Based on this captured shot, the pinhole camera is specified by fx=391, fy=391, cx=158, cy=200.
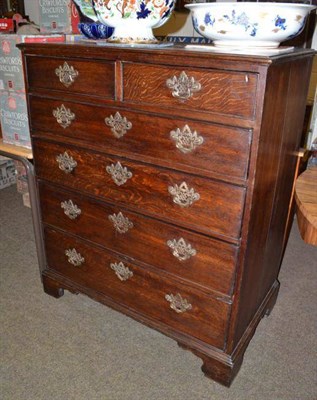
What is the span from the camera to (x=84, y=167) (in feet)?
4.72

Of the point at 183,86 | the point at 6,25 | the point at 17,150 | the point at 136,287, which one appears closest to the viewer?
the point at 183,86

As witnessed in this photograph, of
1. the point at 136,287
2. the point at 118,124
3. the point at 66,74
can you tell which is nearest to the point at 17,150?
the point at 66,74

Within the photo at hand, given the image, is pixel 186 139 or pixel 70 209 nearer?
pixel 186 139

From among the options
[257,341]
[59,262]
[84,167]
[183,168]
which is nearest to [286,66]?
[183,168]

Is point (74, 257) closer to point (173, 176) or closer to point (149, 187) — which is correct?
point (149, 187)

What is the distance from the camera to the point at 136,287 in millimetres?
1514

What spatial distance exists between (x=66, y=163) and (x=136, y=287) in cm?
55

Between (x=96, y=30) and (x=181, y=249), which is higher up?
(x=96, y=30)

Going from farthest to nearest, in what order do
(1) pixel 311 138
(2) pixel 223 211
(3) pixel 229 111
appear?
1. (1) pixel 311 138
2. (2) pixel 223 211
3. (3) pixel 229 111

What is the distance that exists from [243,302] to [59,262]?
2.81 feet

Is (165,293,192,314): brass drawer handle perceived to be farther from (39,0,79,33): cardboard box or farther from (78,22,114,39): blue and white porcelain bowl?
(39,0,79,33): cardboard box

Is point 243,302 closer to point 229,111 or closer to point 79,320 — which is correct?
point 229,111

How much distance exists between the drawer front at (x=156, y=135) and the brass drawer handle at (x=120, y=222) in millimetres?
255

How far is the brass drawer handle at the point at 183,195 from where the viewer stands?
47.1 inches
